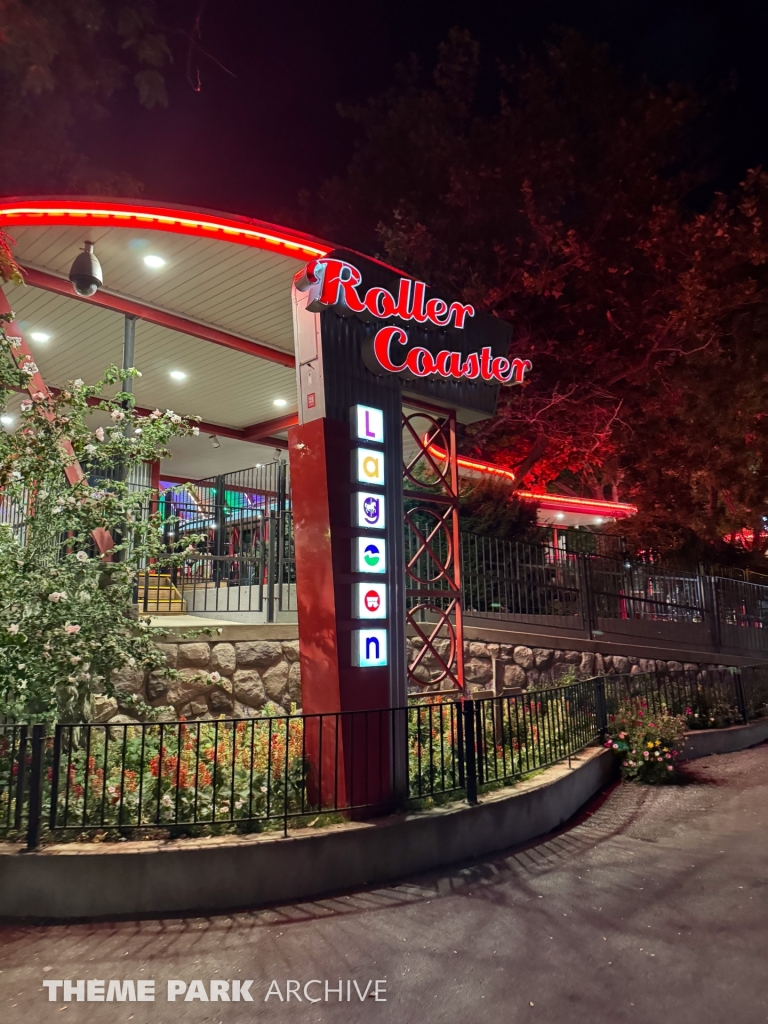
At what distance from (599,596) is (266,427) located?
7457mm

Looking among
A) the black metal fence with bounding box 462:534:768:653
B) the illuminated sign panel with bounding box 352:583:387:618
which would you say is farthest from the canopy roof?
the black metal fence with bounding box 462:534:768:653

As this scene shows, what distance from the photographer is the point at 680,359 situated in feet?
61.5

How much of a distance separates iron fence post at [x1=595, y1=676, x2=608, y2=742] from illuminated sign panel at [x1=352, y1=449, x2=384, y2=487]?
14.3 ft

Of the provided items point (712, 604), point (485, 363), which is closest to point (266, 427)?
point (485, 363)

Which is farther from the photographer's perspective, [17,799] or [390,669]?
[390,669]

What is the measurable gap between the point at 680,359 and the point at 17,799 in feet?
61.2

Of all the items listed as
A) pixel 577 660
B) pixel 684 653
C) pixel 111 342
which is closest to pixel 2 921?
pixel 111 342

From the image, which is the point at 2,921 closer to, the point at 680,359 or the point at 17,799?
the point at 17,799

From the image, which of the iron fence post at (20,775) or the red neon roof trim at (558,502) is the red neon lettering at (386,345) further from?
the red neon roof trim at (558,502)

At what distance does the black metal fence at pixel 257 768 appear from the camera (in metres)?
5.02

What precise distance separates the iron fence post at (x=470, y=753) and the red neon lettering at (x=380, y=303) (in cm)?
407

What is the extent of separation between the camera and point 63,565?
6066 mm

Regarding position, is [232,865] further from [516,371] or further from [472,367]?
[516,371]

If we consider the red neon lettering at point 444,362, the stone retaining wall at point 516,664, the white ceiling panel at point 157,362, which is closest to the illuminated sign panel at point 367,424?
the red neon lettering at point 444,362
